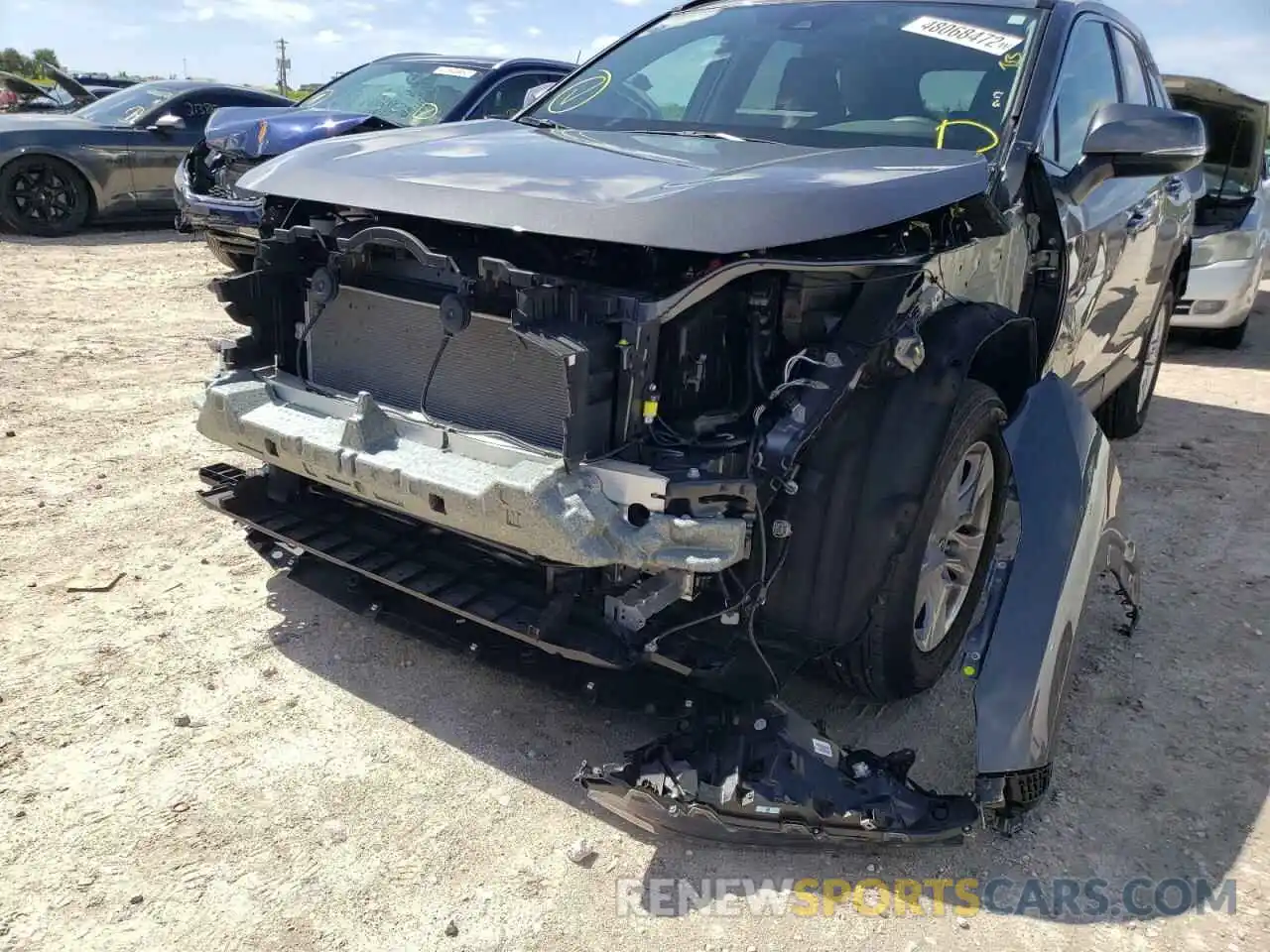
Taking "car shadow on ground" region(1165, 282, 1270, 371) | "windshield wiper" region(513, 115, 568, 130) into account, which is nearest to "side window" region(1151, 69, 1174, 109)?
"windshield wiper" region(513, 115, 568, 130)

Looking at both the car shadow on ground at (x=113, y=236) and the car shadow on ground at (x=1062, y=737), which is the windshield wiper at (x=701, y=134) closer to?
the car shadow on ground at (x=1062, y=737)

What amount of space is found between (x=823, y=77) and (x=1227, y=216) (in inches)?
238

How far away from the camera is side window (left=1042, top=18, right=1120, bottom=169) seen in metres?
3.36

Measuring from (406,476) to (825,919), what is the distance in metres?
1.39

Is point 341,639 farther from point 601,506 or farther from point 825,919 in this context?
point 825,919

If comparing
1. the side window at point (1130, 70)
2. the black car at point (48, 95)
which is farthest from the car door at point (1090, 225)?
the black car at point (48, 95)

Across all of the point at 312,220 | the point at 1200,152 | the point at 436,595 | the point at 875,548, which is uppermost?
the point at 1200,152

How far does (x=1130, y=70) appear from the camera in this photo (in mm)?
4367

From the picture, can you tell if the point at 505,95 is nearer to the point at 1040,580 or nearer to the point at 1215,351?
the point at 1215,351

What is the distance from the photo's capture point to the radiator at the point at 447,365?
252 centimetres

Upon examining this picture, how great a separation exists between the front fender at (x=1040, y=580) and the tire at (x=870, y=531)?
0.21 m

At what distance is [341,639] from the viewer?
3.24 m

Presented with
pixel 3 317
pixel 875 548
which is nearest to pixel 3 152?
pixel 3 317

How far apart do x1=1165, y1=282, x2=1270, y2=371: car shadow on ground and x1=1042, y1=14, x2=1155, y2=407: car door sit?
14.0 ft
